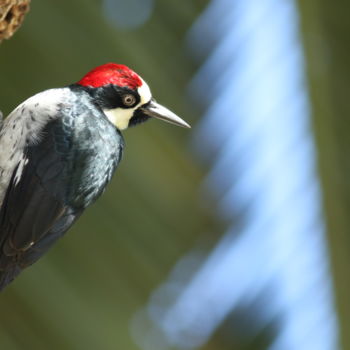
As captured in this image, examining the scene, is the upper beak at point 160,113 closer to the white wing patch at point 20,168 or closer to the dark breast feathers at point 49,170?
the dark breast feathers at point 49,170

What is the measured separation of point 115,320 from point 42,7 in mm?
933

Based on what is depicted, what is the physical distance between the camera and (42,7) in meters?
2.50

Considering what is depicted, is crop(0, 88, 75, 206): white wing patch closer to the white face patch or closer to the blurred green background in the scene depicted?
the blurred green background

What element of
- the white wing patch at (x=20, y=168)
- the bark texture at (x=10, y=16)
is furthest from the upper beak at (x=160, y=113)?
the bark texture at (x=10, y=16)

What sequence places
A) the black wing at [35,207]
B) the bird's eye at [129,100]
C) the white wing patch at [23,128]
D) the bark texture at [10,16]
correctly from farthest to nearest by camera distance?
1. the bird's eye at [129,100]
2. the white wing patch at [23,128]
3. the black wing at [35,207]
4. the bark texture at [10,16]

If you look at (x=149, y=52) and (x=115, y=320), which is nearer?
(x=115, y=320)

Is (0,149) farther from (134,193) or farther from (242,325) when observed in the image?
(242,325)

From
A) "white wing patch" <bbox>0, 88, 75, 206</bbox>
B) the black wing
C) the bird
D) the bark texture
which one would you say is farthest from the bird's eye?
the bark texture

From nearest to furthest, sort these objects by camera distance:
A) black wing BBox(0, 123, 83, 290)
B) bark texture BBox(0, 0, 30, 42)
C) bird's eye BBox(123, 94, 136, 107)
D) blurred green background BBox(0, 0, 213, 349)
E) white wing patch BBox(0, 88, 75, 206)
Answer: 1. bark texture BBox(0, 0, 30, 42)
2. blurred green background BBox(0, 0, 213, 349)
3. black wing BBox(0, 123, 83, 290)
4. white wing patch BBox(0, 88, 75, 206)
5. bird's eye BBox(123, 94, 136, 107)

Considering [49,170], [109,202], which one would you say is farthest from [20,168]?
[109,202]

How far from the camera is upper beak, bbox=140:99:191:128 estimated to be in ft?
8.19

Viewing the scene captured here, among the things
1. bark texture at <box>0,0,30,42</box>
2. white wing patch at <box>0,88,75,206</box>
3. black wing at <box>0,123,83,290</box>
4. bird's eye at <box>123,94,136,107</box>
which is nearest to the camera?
bark texture at <box>0,0,30,42</box>

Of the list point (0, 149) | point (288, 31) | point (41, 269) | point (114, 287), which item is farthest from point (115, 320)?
point (288, 31)

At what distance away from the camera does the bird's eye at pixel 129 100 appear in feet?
8.71
